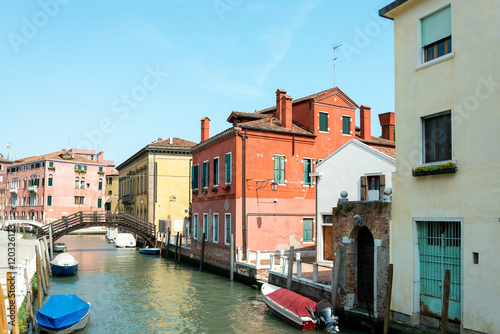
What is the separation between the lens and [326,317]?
12.1 m

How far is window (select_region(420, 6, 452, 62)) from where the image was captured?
33.1ft

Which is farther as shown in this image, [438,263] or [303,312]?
[303,312]

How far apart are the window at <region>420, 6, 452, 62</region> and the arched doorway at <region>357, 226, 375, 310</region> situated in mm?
4998

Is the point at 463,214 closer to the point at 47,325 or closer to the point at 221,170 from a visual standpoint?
the point at 47,325

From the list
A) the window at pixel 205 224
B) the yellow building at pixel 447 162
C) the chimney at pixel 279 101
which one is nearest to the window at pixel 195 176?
the window at pixel 205 224

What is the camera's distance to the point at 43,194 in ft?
183

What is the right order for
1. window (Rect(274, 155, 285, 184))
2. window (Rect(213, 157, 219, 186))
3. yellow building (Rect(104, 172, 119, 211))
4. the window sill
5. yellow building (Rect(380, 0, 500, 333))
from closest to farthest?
yellow building (Rect(380, 0, 500, 333)), the window sill, window (Rect(274, 155, 285, 184)), window (Rect(213, 157, 219, 186)), yellow building (Rect(104, 172, 119, 211))

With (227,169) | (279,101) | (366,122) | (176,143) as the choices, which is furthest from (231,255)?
(176,143)

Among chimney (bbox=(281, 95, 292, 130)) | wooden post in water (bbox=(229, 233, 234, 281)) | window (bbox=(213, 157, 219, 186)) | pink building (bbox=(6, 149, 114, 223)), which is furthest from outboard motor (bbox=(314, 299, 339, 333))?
pink building (bbox=(6, 149, 114, 223))

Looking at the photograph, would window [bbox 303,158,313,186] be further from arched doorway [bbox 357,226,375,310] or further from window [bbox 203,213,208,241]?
arched doorway [bbox 357,226,375,310]

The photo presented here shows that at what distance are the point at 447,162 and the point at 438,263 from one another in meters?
2.31

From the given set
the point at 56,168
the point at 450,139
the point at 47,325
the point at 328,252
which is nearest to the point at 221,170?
the point at 328,252

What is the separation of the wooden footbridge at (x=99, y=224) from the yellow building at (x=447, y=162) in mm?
26967

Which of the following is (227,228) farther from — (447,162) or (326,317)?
(447,162)
